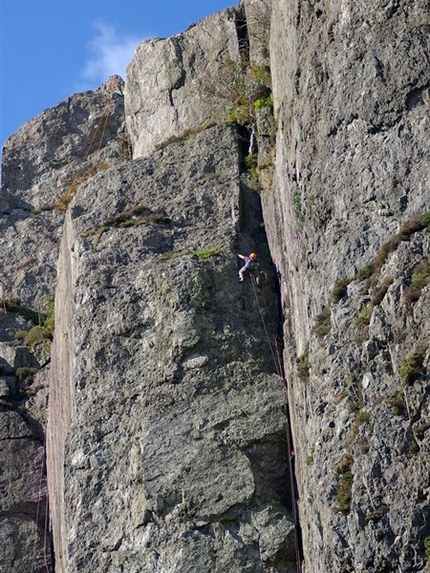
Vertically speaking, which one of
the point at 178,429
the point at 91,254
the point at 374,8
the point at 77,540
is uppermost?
the point at 374,8

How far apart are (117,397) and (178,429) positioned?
79.2 inches

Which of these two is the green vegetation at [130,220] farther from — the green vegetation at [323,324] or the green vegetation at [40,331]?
the green vegetation at [323,324]

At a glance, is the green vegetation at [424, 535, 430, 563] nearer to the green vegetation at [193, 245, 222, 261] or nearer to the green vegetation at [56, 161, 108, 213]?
the green vegetation at [193, 245, 222, 261]

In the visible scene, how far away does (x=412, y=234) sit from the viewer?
26.3 metres

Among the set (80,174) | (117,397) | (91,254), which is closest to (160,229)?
(91,254)

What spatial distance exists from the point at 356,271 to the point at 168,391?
209 inches

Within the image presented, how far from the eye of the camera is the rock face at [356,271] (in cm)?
2394

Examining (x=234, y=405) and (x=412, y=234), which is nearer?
A: (x=412, y=234)

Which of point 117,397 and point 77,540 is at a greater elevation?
point 117,397

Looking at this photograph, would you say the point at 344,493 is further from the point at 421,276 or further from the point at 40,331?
the point at 40,331

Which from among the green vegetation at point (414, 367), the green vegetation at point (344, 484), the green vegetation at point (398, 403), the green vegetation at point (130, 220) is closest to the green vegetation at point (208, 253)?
the green vegetation at point (130, 220)

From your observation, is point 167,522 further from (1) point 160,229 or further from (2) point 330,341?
(1) point 160,229

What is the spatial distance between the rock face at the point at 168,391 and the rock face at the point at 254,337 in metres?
0.04

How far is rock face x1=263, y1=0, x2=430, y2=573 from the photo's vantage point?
2394 centimetres
